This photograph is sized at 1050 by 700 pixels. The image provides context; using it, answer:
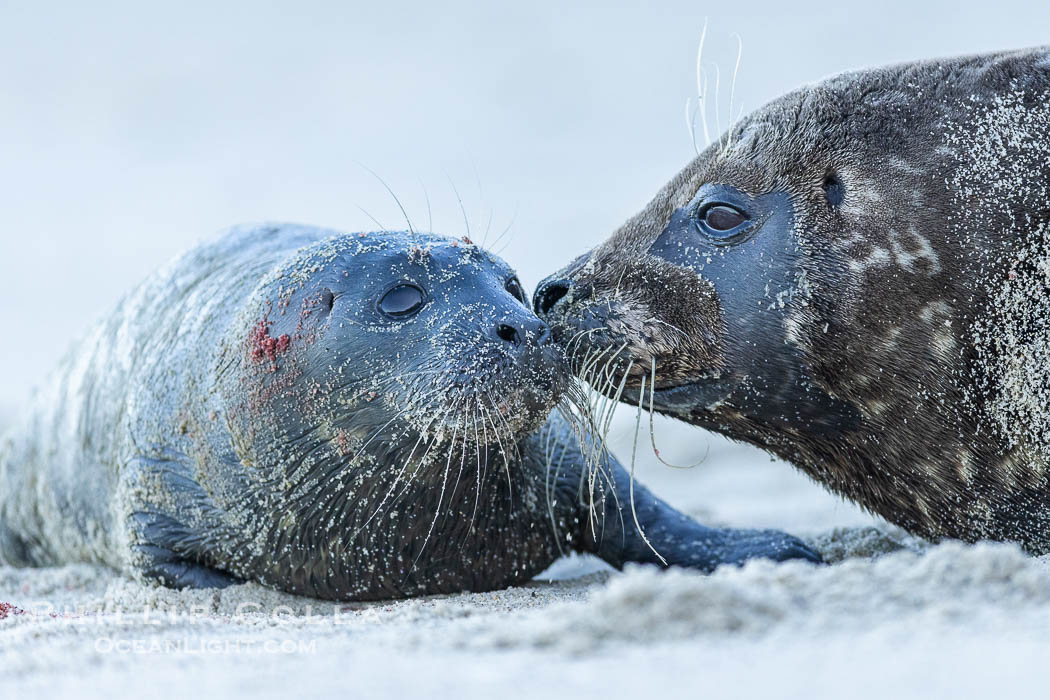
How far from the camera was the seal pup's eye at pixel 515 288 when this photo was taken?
4086mm

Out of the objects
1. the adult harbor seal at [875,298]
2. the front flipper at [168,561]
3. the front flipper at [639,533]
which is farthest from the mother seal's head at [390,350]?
the front flipper at [639,533]

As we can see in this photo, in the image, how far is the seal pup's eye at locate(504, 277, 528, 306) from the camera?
409 centimetres

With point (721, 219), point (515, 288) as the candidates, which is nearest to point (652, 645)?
point (721, 219)

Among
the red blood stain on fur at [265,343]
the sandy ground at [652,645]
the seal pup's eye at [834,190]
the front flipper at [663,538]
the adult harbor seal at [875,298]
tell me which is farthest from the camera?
the front flipper at [663,538]

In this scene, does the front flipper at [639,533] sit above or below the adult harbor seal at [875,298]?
below

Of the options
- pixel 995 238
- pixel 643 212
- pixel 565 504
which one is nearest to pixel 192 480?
pixel 565 504

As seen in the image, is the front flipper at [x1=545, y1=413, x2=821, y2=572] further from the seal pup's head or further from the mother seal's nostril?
the mother seal's nostril

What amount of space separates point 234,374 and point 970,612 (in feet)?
8.74

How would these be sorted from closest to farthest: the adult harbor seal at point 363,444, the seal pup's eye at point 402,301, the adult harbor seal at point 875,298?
the adult harbor seal at point 875,298
the adult harbor seal at point 363,444
the seal pup's eye at point 402,301

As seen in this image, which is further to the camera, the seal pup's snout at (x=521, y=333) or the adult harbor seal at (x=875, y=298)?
the seal pup's snout at (x=521, y=333)

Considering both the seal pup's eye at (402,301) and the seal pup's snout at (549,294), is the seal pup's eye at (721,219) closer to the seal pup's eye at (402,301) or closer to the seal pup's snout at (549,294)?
the seal pup's snout at (549,294)

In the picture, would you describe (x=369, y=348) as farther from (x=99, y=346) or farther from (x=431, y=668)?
(x=99, y=346)

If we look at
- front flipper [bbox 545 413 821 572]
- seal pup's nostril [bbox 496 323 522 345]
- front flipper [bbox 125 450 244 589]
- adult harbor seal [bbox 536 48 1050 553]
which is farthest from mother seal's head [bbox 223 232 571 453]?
front flipper [bbox 545 413 821 572]

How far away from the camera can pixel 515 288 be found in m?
4.12
